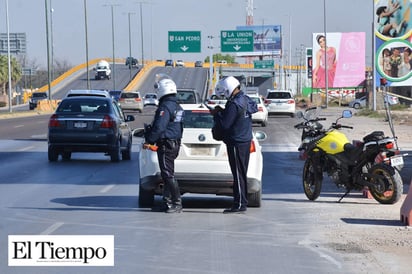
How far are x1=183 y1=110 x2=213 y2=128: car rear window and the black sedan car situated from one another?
8.79 meters

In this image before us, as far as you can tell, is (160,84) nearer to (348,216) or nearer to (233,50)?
(348,216)

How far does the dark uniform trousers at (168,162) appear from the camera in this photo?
1344cm

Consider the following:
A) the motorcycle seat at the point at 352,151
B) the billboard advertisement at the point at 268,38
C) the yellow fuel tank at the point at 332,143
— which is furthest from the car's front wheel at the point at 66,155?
the billboard advertisement at the point at 268,38

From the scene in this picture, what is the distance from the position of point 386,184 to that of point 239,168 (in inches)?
95.0

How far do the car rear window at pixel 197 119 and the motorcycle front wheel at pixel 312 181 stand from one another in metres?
1.80

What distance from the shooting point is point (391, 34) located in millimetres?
56531

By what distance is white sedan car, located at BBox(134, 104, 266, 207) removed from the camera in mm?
13914

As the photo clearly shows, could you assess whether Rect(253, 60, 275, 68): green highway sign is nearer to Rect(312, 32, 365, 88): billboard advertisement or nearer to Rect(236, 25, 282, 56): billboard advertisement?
Rect(236, 25, 282, 56): billboard advertisement

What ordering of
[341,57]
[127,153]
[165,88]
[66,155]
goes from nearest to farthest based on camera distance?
[165,88] < [127,153] < [66,155] < [341,57]

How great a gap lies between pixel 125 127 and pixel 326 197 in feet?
32.0

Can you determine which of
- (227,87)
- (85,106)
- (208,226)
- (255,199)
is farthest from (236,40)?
(208,226)

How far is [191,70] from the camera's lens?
118500mm

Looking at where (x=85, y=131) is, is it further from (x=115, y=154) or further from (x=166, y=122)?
(x=166, y=122)

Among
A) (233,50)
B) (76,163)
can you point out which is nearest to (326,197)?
(76,163)
